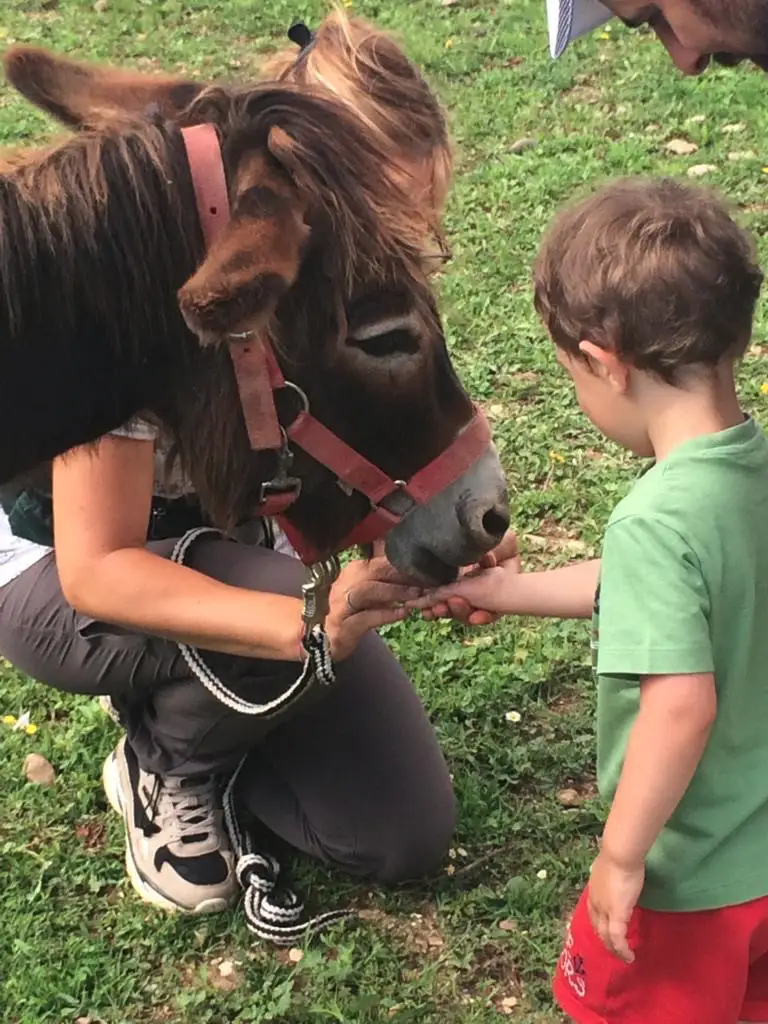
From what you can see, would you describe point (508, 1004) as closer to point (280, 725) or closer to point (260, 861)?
point (260, 861)

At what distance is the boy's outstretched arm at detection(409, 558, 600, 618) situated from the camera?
2.11 m

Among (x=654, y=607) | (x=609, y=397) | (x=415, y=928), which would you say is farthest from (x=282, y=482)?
(x=415, y=928)

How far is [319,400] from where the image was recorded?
196 centimetres

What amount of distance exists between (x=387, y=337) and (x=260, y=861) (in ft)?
4.51

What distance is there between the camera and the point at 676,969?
6.23 ft

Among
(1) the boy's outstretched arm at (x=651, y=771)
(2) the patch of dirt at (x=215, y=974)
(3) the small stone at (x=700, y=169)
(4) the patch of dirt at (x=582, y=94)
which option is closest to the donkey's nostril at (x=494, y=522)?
(1) the boy's outstretched arm at (x=651, y=771)

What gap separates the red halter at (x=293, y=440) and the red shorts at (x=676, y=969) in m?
0.74

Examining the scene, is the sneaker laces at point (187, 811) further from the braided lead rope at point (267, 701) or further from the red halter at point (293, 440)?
the red halter at point (293, 440)

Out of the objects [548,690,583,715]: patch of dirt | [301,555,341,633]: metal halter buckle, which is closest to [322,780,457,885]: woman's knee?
[548,690,583,715]: patch of dirt

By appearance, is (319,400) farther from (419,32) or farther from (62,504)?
(419,32)

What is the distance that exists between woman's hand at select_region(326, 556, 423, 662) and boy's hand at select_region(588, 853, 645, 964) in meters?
0.60

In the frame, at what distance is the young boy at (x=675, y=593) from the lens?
1.66 metres

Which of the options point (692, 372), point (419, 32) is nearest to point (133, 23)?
point (419, 32)

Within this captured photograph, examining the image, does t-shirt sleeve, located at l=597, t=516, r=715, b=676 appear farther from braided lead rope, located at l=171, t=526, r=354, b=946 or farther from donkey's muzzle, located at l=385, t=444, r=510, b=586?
braided lead rope, located at l=171, t=526, r=354, b=946
